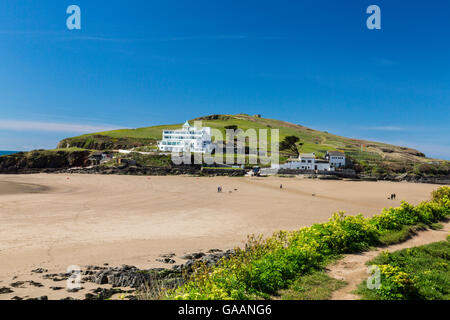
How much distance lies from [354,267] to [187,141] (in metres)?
96.7

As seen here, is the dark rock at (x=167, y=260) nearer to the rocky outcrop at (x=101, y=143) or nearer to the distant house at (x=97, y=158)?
the distant house at (x=97, y=158)

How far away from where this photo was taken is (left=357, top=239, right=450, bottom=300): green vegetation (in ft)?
26.5

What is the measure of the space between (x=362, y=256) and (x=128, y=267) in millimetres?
10074

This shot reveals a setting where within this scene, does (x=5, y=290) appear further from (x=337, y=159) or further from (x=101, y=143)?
(x=101, y=143)

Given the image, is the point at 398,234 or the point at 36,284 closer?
the point at 36,284

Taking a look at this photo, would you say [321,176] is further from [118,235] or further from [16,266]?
[16,266]

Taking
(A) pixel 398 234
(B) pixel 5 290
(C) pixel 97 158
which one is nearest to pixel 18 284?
(B) pixel 5 290

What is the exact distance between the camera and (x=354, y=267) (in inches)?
420

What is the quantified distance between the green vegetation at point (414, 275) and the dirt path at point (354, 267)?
0.35m

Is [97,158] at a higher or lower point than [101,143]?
lower
